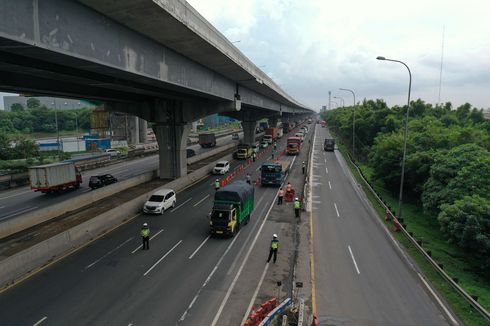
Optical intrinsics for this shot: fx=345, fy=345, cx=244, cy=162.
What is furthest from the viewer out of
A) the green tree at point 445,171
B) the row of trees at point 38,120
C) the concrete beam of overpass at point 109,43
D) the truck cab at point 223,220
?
the row of trees at point 38,120

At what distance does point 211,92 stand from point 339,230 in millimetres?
14467

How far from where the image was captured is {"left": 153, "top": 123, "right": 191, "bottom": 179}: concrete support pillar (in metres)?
37.4

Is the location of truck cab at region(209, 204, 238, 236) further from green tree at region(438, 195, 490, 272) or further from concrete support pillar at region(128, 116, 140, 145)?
concrete support pillar at region(128, 116, 140, 145)

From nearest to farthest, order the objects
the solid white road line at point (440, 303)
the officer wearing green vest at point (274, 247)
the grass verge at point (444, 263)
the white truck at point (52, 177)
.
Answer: the solid white road line at point (440, 303), the grass verge at point (444, 263), the officer wearing green vest at point (274, 247), the white truck at point (52, 177)

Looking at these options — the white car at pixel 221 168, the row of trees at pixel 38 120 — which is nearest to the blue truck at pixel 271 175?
the white car at pixel 221 168

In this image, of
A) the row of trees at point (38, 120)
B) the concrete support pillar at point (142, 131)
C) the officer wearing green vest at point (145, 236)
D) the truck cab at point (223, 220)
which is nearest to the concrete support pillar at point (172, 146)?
the truck cab at point (223, 220)

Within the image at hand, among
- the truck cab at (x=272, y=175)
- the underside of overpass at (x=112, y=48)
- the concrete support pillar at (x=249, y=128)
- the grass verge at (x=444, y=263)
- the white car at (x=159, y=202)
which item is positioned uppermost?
the underside of overpass at (x=112, y=48)

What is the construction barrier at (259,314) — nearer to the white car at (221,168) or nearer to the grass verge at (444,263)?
the grass verge at (444,263)

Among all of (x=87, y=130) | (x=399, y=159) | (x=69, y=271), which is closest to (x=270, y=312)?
(x=69, y=271)

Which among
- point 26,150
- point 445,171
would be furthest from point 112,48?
point 26,150

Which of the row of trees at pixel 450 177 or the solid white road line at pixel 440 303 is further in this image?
the row of trees at pixel 450 177

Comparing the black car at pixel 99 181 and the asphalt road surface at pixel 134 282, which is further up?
the black car at pixel 99 181

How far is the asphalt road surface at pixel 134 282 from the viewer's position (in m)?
13.4

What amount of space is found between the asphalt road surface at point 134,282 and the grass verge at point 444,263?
10.1 m
